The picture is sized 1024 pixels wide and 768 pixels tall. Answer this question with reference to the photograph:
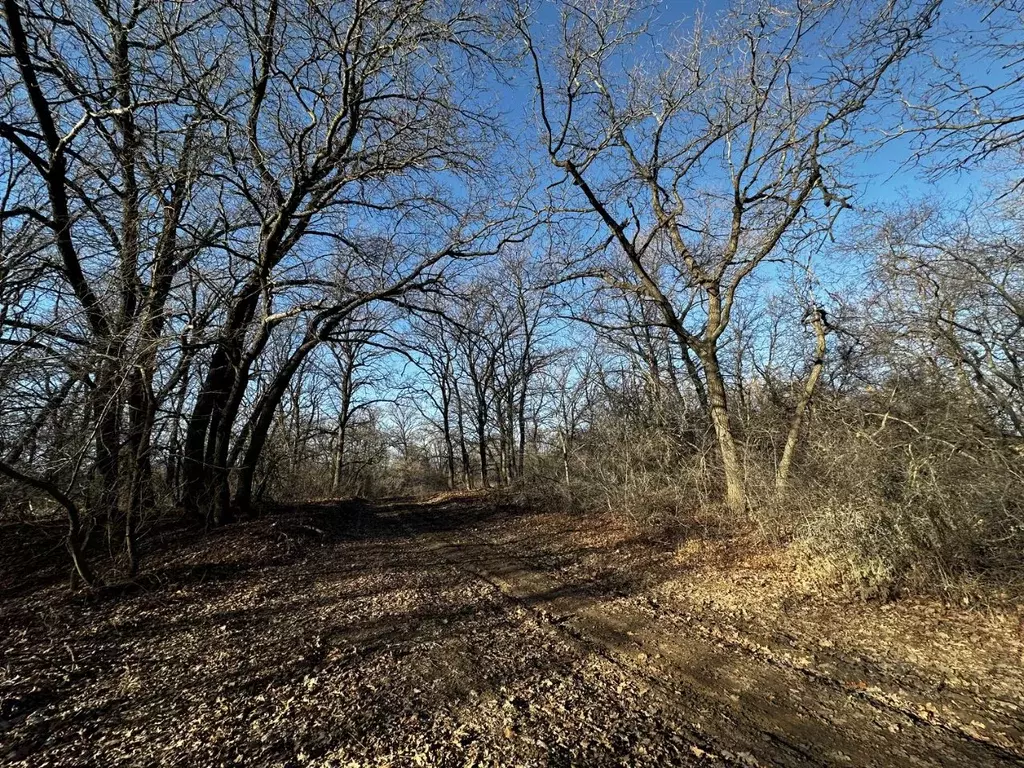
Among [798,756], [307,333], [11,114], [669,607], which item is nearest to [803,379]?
[669,607]

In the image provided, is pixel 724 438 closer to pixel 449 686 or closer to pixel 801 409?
pixel 801 409

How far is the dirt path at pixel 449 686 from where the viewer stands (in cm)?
312

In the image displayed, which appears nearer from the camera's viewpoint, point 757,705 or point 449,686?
point 757,705

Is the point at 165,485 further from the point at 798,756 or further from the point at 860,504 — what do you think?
the point at 860,504

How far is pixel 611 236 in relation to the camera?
1124 cm

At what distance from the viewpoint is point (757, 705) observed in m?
3.52

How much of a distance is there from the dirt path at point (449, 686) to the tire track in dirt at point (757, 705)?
1cm

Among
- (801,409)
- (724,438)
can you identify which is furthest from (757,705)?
(724,438)

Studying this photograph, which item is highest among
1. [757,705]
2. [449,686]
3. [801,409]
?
[801,409]

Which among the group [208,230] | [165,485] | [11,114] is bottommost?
[165,485]

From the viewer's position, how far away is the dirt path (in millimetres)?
3119

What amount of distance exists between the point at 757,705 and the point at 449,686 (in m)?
2.27

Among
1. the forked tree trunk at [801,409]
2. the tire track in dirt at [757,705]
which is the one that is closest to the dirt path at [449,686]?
the tire track in dirt at [757,705]

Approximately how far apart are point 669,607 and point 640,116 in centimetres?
947
